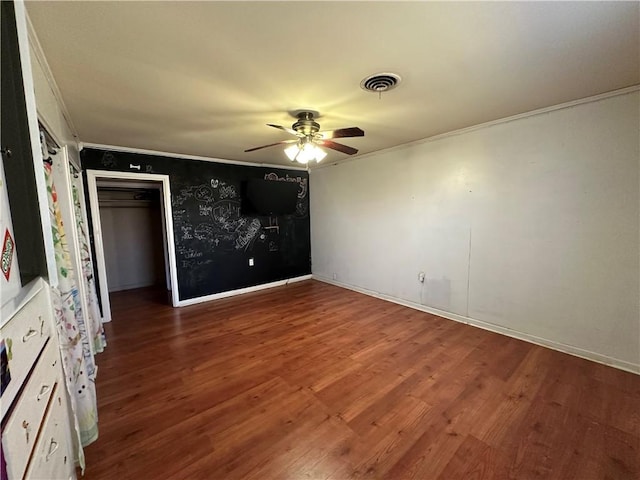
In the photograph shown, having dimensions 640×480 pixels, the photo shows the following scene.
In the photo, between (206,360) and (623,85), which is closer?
(623,85)

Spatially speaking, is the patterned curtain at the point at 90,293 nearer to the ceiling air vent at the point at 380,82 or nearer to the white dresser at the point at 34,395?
the white dresser at the point at 34,395

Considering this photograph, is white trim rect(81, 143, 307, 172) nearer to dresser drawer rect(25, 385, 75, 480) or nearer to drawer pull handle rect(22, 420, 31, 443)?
dresser drawer rect(25, 385, 75, 480)

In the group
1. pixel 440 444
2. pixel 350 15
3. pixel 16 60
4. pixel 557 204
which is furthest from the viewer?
pixel 557 204

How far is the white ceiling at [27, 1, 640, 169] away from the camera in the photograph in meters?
1.25

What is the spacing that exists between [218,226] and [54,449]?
140 inches

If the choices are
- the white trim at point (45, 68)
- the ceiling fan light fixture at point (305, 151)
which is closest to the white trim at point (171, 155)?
the white trim at point (45, 68)

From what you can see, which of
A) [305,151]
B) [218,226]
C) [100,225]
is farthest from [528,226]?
[100,225]

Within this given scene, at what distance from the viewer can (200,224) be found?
13.8 feet

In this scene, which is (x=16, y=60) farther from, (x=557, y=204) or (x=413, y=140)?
(x=557, y=204)

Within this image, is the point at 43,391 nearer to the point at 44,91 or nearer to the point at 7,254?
the point at 7,254

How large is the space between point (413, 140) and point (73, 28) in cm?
328

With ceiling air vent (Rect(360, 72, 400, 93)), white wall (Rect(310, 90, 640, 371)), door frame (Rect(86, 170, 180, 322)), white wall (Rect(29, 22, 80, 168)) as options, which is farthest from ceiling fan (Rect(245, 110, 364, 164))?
door frame (Rect(86, 170, 180, 322))

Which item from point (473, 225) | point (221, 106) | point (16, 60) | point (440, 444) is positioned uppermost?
point (221, 106)

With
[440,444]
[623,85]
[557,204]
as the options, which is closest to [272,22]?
[440,444]
